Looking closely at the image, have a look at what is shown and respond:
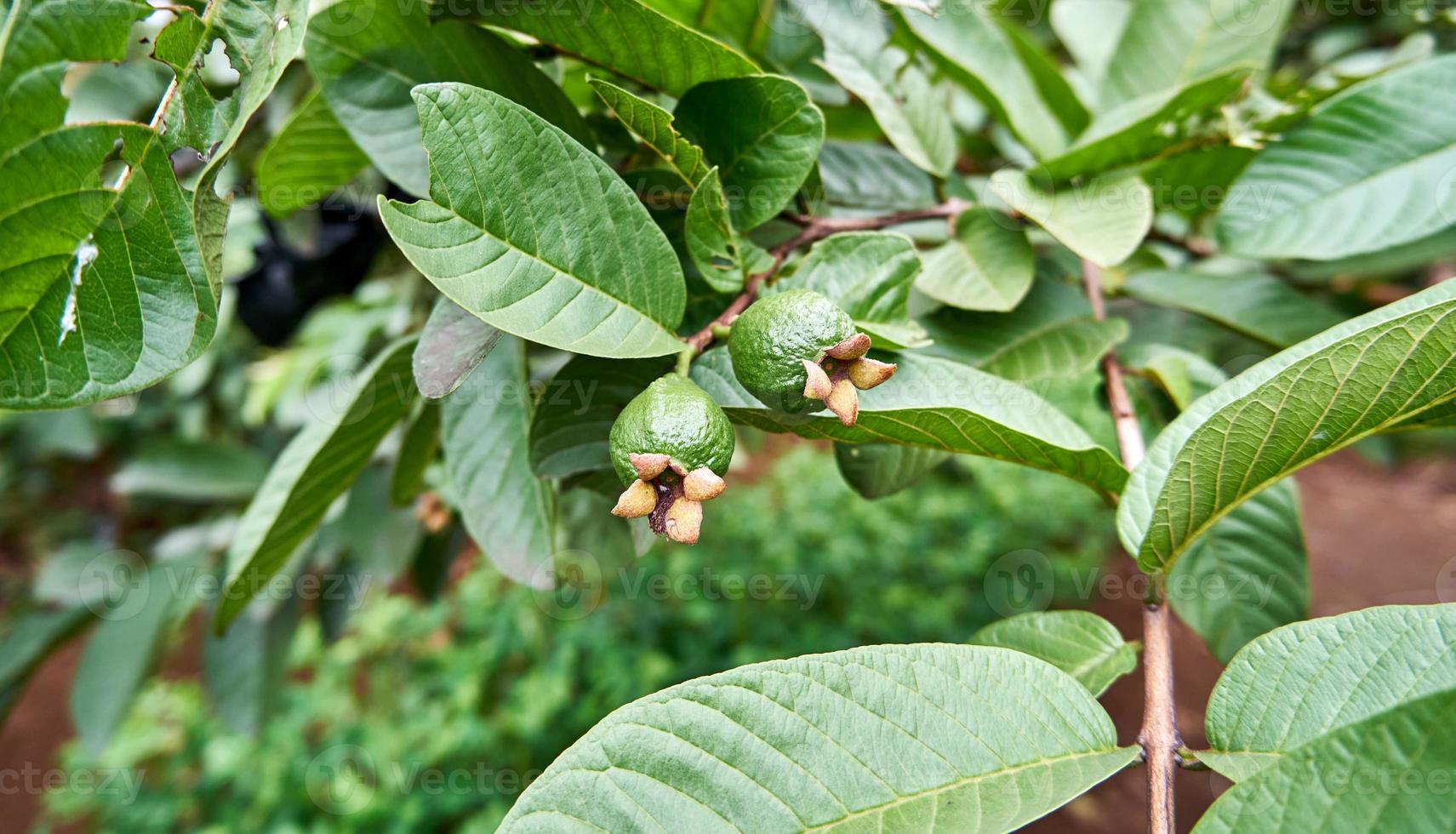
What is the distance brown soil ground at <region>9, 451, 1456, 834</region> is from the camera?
3113 millimetres

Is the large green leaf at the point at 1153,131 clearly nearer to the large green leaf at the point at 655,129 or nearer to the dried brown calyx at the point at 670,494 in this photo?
the large green leaf at the point at 655,129

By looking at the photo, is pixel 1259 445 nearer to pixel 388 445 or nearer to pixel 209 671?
pixel 388 445

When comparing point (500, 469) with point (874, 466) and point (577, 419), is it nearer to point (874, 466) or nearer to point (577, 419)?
point (577, 419)

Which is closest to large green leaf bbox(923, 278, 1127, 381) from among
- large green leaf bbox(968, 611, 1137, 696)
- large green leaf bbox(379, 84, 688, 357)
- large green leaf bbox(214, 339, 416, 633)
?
large green leaf bbox(968, 611, 1137, 696)

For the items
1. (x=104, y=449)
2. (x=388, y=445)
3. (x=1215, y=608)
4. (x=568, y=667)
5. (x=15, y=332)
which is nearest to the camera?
(x=15, y=332)

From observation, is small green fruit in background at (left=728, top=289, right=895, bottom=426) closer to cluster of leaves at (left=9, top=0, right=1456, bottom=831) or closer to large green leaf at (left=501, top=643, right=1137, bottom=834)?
cluster of leaves at (left=9, top=0, right=1456, bottom=831)

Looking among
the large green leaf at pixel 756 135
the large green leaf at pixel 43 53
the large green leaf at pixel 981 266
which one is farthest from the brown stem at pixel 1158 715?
the large green leaf at pixel 43 53

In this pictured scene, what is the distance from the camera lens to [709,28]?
851 millimetres

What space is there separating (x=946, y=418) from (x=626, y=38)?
368 mm

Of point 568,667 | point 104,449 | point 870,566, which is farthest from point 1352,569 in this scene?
point 104,449

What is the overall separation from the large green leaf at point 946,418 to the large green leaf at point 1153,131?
1.16 feet

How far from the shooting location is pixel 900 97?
838 mm

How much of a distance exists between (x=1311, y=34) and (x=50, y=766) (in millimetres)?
5296

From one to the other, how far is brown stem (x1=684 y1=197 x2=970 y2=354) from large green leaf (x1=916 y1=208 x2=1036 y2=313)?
37mm
